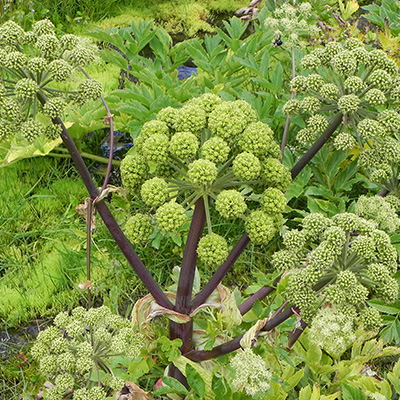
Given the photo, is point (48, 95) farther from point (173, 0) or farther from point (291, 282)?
point (173, 0)

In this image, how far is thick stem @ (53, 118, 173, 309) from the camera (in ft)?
7.48

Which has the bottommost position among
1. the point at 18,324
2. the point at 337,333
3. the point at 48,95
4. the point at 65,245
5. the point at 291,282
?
the point at 18,324

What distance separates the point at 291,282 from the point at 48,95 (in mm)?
1304

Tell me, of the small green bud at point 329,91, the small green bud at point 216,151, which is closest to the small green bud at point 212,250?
the small green bud at point 216,151

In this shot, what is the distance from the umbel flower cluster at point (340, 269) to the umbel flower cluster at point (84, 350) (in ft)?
2.67

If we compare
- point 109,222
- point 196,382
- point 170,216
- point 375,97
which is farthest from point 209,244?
point 375,97

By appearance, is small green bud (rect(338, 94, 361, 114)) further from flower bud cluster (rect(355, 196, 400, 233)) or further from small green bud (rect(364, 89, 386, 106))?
flower bud cluster (rect(355, 196, 400, 233))

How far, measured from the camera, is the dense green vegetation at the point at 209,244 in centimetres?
214

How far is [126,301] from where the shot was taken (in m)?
3.87

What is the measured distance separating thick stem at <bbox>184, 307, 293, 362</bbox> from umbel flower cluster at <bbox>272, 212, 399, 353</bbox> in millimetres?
123

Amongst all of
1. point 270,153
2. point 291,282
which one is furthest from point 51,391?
point 270,153

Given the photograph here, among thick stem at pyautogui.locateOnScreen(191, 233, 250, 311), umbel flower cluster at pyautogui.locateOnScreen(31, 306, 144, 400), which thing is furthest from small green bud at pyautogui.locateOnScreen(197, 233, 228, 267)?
umbel flower cluster at pyautogui.locateOnScreen(31, 306, 144, 400)

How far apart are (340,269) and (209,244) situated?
1.74 ft

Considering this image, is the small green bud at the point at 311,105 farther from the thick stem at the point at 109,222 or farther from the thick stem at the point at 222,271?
the thick stem at the point at 109,222
